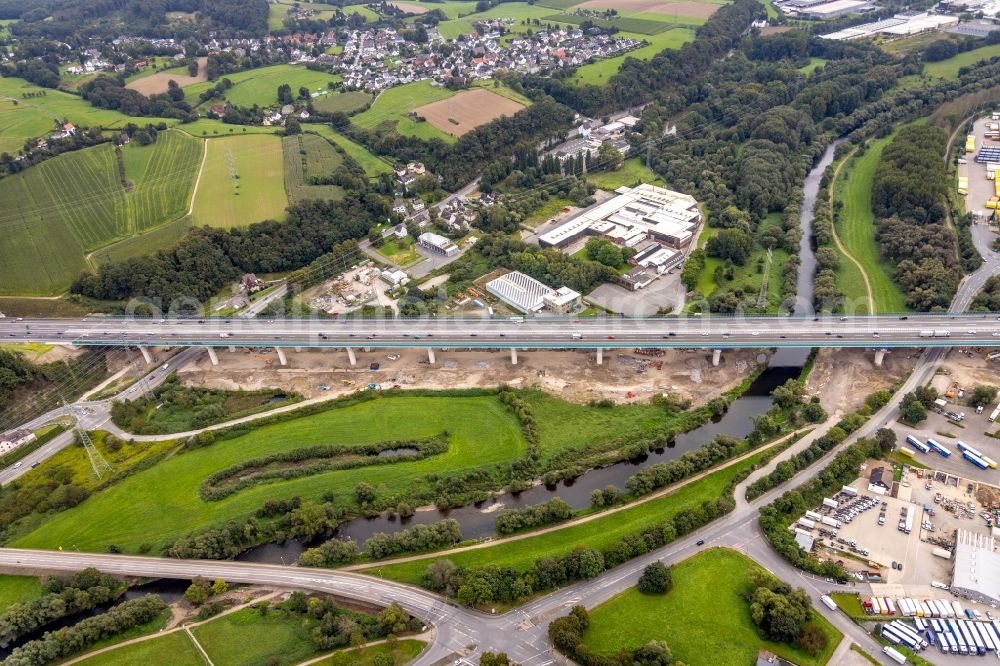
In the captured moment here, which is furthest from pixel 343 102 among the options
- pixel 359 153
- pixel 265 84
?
pixel 359 153

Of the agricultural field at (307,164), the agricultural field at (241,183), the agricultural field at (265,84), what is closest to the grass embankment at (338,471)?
the agricultural field at (241,183)

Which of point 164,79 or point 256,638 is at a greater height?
point 164,79

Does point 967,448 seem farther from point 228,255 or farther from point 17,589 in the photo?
point 228,255

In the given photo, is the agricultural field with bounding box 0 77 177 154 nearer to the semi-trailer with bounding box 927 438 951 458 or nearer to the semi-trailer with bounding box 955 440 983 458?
the semi-trailer with bounding box 927 438 951 458

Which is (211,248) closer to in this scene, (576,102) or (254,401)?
(254,401)

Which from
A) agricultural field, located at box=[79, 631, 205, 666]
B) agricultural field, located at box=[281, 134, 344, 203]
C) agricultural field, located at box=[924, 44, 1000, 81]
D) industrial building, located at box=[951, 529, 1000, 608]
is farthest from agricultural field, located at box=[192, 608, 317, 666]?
agricultural field, located at box=[924, 44, 1000, 81]

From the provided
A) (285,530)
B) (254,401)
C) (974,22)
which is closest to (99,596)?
(285,530)

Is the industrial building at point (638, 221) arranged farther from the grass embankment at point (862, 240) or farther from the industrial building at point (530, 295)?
the grass embankment at point (862, 240)
